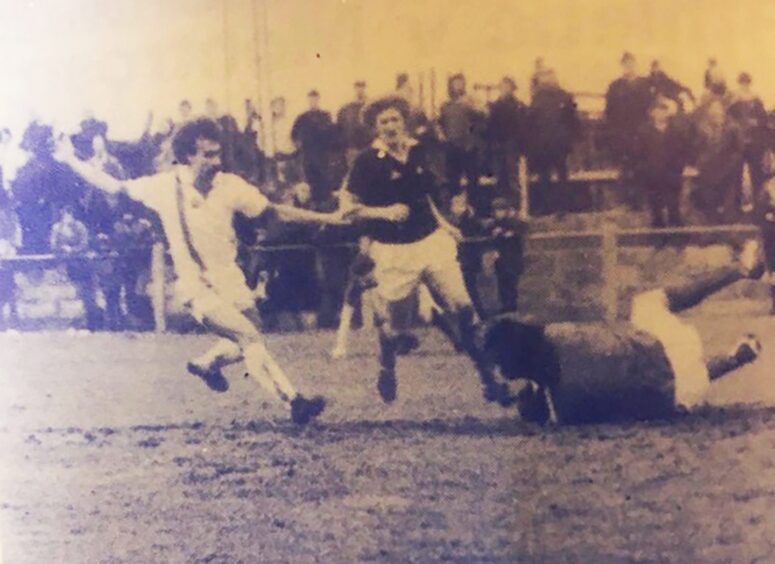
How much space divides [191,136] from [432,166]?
0.40m

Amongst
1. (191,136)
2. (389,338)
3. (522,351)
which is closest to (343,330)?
(389,338)

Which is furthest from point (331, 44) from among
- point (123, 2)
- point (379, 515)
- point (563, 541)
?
point (563, 541)

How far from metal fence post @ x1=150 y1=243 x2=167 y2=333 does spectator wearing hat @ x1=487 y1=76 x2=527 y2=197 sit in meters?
0.58

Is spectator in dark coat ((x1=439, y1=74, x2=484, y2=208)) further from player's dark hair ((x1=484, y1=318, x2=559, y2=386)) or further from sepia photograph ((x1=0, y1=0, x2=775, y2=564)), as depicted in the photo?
player's dark hair ((x1=484, y1=318, x2=559, y2=386))

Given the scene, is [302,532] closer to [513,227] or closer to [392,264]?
[392,264]

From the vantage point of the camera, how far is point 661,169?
1263 mm

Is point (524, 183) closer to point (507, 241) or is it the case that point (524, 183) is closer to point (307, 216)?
point (507, 241)

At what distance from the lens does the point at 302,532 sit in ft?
A: 4.32

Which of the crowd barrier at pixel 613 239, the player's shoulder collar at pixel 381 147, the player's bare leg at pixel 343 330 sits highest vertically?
the player's shoulder collar at pixel 381 147

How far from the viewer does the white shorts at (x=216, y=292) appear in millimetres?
1320

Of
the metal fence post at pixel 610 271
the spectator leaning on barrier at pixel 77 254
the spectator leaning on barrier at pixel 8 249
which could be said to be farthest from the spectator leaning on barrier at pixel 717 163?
the spectator leaning on barrier at pixel 8 249

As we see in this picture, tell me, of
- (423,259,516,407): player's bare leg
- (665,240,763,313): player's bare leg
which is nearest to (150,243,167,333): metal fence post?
(423,259,516,407): player's bare leg

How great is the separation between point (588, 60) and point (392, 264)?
450mm

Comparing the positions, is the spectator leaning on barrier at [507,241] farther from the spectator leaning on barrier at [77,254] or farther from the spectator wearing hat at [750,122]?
the spectator leaning on barrier at [77,254]
